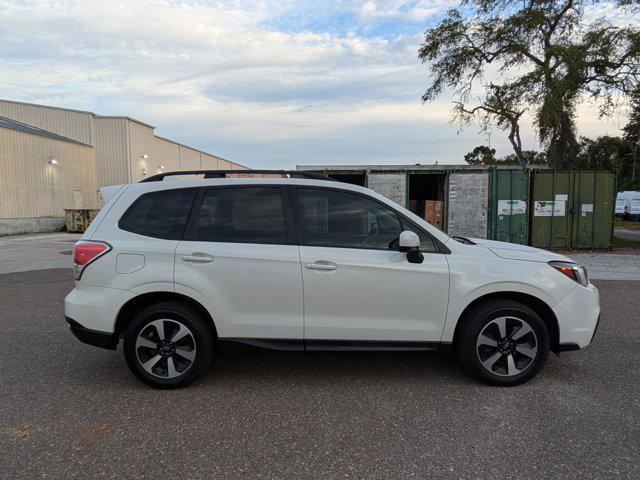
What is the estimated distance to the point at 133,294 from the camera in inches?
144

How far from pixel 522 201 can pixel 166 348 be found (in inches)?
500

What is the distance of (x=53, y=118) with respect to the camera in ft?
96.7

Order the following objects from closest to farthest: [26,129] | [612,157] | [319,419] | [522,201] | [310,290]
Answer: [319,419], [310,290], [522,201], [26,129], [612,157]

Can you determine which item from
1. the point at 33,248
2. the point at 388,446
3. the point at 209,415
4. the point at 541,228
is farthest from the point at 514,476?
the point at 33,248

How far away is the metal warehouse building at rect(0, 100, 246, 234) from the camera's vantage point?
2180cm

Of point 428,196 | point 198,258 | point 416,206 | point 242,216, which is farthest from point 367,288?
point 428,196

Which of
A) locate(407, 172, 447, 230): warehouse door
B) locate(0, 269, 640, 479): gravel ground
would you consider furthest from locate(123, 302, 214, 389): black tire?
locate(407, 172, 447, 230): warehouse door

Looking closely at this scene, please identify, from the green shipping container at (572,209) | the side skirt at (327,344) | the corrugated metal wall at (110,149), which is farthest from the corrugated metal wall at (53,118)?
the side skirt at (327,344)

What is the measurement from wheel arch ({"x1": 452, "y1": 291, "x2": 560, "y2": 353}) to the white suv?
0.01 metres

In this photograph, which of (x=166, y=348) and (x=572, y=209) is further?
(x=572, y=209)

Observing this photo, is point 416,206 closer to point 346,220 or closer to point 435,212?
point 435,212

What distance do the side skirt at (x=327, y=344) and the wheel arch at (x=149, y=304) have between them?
0.81 feet

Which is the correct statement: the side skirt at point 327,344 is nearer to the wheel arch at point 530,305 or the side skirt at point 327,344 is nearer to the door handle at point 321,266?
the wheel arch at point 530,305

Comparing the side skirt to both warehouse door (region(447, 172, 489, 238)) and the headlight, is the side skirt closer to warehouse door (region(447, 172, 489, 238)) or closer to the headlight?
the headlight
